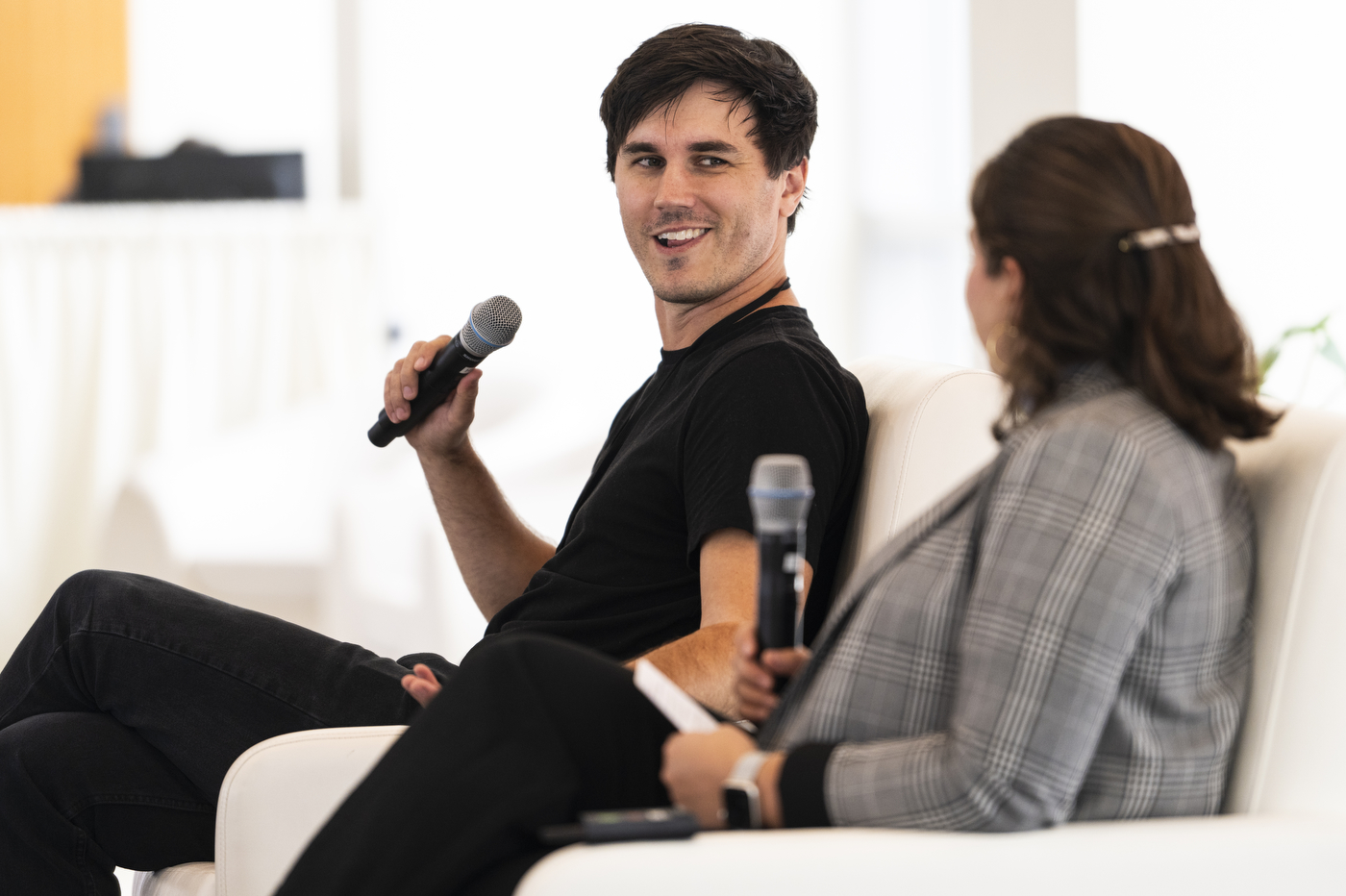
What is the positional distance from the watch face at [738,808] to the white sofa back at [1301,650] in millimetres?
380

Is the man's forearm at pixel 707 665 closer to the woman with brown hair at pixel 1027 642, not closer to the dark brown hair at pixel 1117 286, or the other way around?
the woman with brown hair at pixel 1027 642

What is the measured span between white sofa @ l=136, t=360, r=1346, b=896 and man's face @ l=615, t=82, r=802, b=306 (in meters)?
0.69

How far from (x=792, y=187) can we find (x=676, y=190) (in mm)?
177

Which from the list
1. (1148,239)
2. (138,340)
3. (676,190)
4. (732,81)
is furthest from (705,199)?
(138,340)

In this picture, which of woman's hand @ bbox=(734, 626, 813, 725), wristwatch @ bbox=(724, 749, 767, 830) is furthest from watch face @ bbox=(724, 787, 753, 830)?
woman's hand @ bbox=(734, 626, 813, 725)

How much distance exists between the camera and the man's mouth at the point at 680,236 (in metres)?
1.70

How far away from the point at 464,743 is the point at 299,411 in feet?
8.99

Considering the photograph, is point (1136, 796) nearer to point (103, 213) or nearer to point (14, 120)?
point (103, 213)

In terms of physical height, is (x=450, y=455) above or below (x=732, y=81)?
below

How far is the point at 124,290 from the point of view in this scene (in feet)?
13.6

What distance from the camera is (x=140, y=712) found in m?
1.54

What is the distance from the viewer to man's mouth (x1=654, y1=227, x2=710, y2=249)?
170 centimetres

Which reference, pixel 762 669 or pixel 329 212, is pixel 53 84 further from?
pixel 762 669

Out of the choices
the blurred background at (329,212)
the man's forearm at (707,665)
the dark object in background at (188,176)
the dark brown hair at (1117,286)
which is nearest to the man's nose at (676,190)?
the man's forearm at (707,665)
